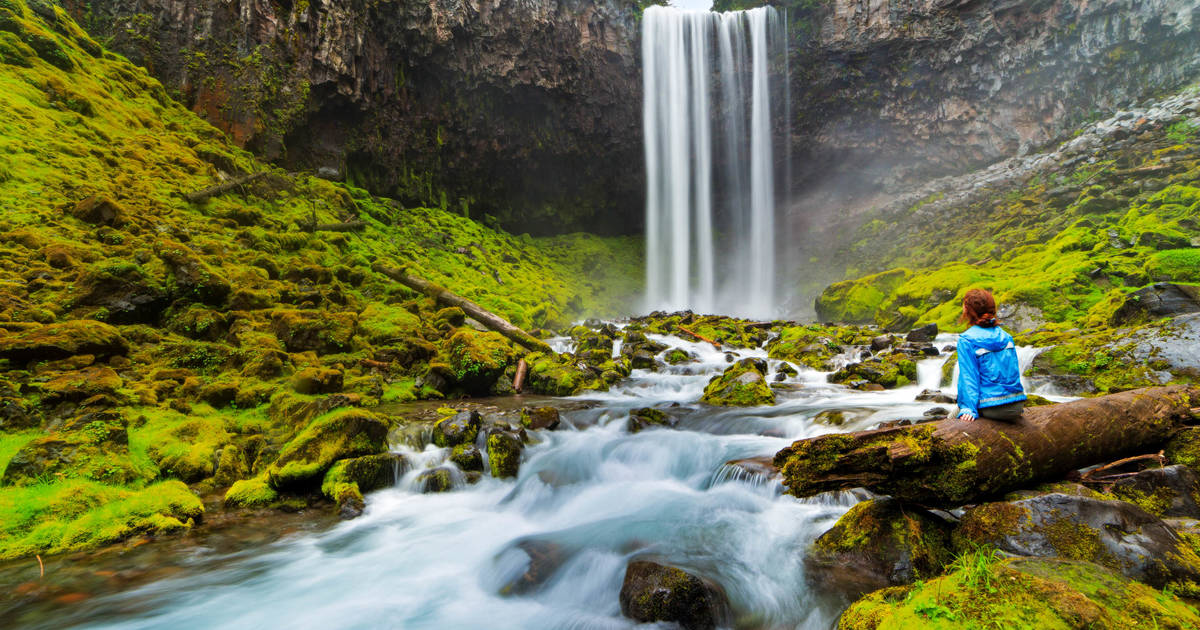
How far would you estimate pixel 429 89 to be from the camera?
26.2m

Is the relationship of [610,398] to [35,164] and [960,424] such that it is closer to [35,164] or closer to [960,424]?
[960,424]

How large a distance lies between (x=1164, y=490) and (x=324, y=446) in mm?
7757

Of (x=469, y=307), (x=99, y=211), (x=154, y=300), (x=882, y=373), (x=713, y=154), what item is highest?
(x=713, y=154)

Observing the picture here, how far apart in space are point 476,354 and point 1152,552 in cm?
973

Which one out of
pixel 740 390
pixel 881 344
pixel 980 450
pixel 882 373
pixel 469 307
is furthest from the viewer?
pixel 469 307

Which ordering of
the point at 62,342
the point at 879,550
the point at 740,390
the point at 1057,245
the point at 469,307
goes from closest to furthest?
1. the point at 879,550
2. the point at 62,342
3. the point at 740,390
4. the point at 469,307
5. the point at 1057,245

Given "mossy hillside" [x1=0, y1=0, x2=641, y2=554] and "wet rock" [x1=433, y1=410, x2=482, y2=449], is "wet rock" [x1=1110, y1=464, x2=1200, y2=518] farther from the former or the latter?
"mossy hillside" [x1=0, y1=0, x2=641, y2=554]

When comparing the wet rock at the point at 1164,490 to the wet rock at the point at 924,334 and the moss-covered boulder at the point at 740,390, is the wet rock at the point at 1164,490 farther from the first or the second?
the wet rock at the point at 924,334

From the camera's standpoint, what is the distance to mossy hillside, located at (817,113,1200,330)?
11.6 m

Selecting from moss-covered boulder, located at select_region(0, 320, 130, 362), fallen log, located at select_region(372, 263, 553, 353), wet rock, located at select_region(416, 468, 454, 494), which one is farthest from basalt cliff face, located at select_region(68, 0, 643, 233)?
wet rock, located at select_region(416, 468, 454, 494)

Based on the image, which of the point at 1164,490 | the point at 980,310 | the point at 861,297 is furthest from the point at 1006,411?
the point at 861,297

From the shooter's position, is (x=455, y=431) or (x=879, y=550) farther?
(x=455, y=431)

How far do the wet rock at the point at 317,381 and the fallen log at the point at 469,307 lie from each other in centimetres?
553

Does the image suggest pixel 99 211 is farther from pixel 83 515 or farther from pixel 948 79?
pixel 948 79
